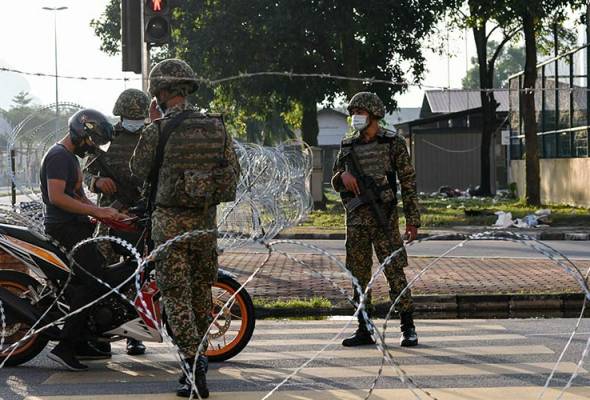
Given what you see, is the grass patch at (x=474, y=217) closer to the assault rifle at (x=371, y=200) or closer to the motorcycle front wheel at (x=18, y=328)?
the assault rifle at (x=371, y=200)

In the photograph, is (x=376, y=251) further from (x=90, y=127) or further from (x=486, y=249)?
(x=486, y=249)

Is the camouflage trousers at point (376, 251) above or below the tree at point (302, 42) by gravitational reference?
below

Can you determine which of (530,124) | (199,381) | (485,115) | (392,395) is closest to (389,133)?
(392,395)

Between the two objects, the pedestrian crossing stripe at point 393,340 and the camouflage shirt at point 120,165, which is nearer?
the camouflage shirt at point 120,165

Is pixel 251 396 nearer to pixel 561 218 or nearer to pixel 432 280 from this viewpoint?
pixel 432 280

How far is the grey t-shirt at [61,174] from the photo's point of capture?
25.8 feet

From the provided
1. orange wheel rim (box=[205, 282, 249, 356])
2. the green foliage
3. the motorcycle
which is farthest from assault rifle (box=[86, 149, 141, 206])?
the green foliage

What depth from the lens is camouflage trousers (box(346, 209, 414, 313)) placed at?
8759 millimetres

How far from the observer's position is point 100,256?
7902mm

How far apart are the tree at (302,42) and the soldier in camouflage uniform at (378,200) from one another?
23.6 m

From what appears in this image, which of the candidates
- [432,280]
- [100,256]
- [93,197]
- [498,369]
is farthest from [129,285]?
[93,197]

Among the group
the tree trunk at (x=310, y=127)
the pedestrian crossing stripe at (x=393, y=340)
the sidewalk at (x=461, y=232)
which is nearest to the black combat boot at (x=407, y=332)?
the pedestrian crossing stripe at (x=393, y=340)

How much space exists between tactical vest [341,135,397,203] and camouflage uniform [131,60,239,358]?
204cm

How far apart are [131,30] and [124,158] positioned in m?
5.75
